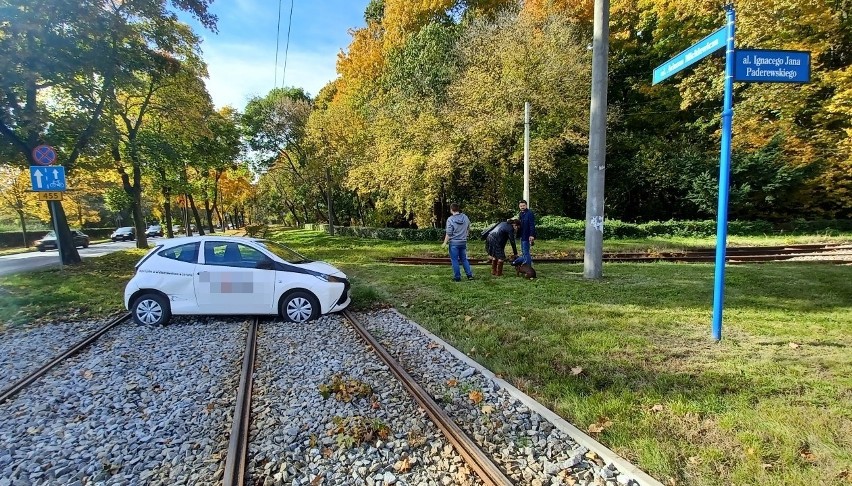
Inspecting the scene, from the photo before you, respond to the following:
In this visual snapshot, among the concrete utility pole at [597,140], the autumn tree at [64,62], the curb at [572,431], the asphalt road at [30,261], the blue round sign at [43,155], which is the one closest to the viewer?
the curb at [572,431]

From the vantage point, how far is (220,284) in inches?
294

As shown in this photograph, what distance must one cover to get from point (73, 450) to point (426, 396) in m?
2.91

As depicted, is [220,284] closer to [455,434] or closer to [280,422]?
[280,422]

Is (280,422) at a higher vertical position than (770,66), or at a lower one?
lower

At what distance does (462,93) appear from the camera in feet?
72.6

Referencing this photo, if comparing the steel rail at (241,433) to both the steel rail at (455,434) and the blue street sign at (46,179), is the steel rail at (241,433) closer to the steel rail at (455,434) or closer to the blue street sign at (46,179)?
the steel rail at (455,434)

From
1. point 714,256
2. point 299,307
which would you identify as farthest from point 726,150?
point 714,256

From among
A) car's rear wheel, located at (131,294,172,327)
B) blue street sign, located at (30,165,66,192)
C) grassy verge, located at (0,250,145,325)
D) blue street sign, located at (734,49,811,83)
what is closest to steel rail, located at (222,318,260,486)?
car's rear wheel, located at (131,294,172,327)

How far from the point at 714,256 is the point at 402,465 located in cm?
1611

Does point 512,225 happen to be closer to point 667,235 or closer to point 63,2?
point 63,2

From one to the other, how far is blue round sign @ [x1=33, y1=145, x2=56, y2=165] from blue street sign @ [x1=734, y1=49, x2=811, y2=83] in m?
13.6

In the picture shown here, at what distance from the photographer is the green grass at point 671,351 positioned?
315 cm

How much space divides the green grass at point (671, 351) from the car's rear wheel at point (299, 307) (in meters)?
1.38

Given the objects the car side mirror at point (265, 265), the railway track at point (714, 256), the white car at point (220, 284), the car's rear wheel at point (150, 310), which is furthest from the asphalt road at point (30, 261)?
the railway track at point (714, 256)
